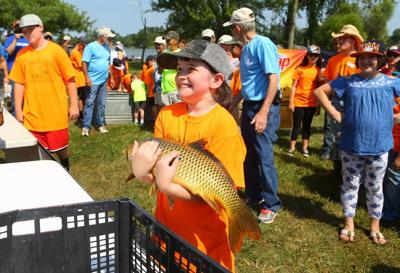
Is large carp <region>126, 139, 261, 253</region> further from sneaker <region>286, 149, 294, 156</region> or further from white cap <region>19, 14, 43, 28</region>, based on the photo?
sneaker <region>286, 149, 294, 156</region>

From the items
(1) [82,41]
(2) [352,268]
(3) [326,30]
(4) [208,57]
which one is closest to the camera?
(4) [208,57]

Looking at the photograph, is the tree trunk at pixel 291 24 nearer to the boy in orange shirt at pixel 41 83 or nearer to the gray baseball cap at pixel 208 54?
the boy in orange shirt at pixel 41 83

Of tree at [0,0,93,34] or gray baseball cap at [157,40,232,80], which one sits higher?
tree at [0,0,93,34]

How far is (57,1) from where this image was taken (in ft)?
148

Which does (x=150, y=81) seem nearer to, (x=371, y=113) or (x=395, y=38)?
(x=371, y=113)

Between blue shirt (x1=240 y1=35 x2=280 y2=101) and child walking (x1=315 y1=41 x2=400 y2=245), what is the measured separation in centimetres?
65

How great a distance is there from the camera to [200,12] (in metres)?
39.4

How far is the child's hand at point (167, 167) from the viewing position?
1.58 meters

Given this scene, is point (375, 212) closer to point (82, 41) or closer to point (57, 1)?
point (82, 41)

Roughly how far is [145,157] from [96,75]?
7.47 m

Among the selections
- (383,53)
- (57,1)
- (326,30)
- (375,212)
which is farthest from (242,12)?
(57,1)

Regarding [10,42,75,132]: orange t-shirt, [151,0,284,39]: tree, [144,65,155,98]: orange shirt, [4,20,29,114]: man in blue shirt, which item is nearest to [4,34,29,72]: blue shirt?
[4,20,29,114]: man in blue shirt

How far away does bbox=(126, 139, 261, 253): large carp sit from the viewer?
162cm

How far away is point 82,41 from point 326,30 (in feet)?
115
